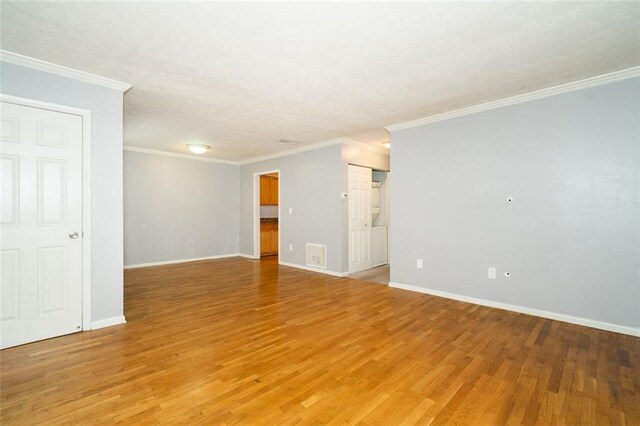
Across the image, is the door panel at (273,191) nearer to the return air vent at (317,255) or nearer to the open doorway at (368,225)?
the return air vent at (317,255)

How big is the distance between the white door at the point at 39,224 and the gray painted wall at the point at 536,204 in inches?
170

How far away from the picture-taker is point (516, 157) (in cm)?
367

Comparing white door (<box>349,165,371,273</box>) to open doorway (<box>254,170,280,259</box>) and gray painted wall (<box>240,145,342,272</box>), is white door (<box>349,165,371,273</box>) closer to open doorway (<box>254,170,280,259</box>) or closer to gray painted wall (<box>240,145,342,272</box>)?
gray painted wall (<box>240,145,342,272</box>)

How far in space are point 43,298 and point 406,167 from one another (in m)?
4.80

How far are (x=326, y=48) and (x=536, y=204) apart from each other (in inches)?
121

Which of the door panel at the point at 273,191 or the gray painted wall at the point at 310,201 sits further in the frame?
the door panel at the point at 273,191

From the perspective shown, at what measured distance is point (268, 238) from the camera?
8.41m

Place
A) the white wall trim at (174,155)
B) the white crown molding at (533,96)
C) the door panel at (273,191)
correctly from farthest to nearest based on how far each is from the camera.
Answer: the door panel at (273,191)
the white wall trim at (174,155)
the white crown molding at (533,96)

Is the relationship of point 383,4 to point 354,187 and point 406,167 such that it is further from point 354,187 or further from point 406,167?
point 354,187

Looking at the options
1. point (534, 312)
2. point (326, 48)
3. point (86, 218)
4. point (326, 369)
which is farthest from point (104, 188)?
point (534, 312)

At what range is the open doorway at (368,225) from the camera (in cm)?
588

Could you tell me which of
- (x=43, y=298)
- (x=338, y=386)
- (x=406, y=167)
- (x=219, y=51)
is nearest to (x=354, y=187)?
(x=406, y=167)

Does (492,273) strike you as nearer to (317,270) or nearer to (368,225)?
(368,225)

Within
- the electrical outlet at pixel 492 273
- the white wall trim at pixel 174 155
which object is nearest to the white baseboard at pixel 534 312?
the electrical outlet at pixel 492 273
